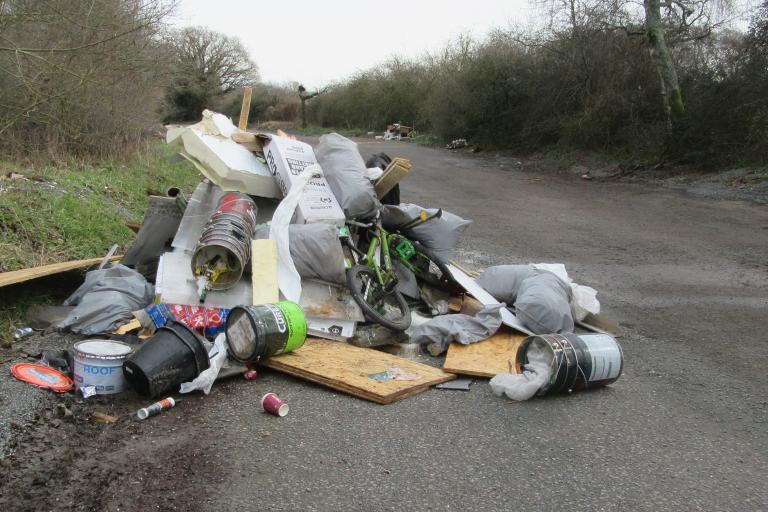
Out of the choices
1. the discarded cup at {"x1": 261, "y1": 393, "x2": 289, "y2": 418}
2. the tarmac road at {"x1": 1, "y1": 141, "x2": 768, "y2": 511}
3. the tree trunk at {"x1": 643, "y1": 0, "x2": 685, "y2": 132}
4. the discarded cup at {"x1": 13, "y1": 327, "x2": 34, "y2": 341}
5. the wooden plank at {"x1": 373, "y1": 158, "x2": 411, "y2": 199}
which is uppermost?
the tree trunk at {"x1": 643, "y1": 0, "x2": 685, "y2": 132}

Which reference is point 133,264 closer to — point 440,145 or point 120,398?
point 120,398

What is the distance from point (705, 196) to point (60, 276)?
35.3ft

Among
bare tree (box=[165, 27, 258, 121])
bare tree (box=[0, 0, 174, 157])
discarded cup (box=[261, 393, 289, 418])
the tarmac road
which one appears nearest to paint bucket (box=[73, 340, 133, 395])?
the tarmac road

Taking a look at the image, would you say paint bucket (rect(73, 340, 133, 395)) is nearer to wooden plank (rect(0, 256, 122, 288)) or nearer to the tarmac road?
the tarmac road

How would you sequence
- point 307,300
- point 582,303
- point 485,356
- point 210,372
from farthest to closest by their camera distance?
point 582,303, point 307,300, point 485,356, point 210,372

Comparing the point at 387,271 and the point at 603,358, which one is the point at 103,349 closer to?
the point at 387,271

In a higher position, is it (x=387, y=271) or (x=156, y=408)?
(x=387, y=271)

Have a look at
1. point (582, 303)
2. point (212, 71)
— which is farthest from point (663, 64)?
point (212, 71)

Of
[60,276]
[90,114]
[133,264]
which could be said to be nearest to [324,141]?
[133,264]

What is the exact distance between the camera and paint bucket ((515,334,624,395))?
3732 millimetres

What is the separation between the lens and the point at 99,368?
135 inches

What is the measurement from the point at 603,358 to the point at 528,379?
49cm

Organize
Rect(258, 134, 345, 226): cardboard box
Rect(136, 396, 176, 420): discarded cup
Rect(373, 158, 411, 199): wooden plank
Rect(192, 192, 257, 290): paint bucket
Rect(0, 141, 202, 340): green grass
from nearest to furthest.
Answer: Rect(136, 396, 176, 420): discarded cup
Rect(192, 192, 257, 290): paint bucket
Rect(0, 141, 202, 340): green grass
Rect(258, 134, 345, 226): cardboard box
Rect(373, 158, 411, 199): wooden plank

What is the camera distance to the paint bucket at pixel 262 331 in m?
3.78
